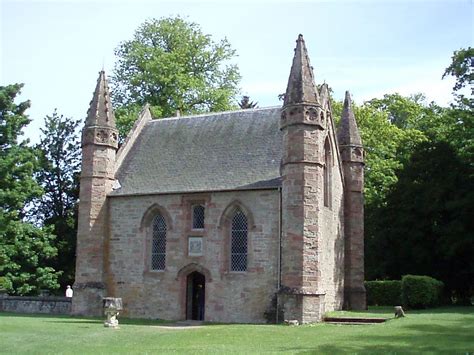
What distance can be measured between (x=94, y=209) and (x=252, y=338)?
1475 centimetres

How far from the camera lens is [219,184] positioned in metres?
30.7

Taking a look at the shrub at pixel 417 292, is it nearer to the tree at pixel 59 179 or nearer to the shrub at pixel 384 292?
the shrub at pixel 384 292

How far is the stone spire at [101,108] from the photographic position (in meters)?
33.8

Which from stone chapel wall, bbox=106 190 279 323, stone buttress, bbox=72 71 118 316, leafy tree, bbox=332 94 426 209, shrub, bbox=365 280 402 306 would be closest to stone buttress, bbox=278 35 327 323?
stone chapel wall, bbox=106 190 279 323

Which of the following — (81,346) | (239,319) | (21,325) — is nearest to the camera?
(81,346)

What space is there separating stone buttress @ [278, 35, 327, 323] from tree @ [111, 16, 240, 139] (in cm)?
1797

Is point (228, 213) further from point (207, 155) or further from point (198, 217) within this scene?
point (207, 155)

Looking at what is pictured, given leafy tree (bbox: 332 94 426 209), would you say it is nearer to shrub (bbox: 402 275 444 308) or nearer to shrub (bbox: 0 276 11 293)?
shrub (bbox: 402 275 444 308)

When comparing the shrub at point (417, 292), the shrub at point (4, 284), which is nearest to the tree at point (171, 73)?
the shrub at point (4, 284)

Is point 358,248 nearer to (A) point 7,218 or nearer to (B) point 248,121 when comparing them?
(B) point 248,121

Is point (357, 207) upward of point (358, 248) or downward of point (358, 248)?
upward

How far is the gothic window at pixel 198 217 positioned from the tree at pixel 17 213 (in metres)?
12.1

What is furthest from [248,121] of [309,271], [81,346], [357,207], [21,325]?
[81,346]

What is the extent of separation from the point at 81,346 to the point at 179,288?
11.7 metres
